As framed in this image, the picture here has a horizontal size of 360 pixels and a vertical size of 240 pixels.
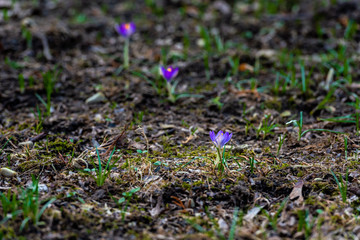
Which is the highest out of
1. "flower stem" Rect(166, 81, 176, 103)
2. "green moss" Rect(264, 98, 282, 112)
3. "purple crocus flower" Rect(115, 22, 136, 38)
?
"purple crocus flower" Rect(115, 22, 136, 38)

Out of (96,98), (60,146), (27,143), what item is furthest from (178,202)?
(96,98)

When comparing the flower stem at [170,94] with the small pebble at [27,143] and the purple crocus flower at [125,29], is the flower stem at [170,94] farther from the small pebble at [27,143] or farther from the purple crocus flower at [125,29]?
the small pebble at [27,143]

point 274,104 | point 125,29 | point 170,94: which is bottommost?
point 274,104

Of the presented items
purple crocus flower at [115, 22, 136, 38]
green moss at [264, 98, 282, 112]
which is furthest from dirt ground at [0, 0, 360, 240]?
purple crocus flower at [115, 22, 136, 38]

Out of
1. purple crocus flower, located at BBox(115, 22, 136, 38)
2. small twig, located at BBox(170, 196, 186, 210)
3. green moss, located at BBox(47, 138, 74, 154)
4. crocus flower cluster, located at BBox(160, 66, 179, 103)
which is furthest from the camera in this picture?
purple crocus flower, located at BBox(115, 22, 136, 38)

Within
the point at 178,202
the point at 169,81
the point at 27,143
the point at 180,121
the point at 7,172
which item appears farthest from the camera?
the point at 169,81

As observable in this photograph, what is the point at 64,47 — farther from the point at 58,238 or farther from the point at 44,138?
the point at 58,238

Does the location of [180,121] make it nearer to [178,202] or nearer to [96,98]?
[96,98]

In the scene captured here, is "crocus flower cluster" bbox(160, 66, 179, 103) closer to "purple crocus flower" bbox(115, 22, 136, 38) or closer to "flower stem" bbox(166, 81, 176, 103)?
"flower stem" bbox(166, 81, 176, 103)

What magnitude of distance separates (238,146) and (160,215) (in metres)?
0.81

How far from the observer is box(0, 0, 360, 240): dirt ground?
1734 mm

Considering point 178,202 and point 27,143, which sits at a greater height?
point 27,143

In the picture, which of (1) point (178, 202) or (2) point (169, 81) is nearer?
(1) point (178, 202)

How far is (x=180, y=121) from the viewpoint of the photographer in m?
2.71
